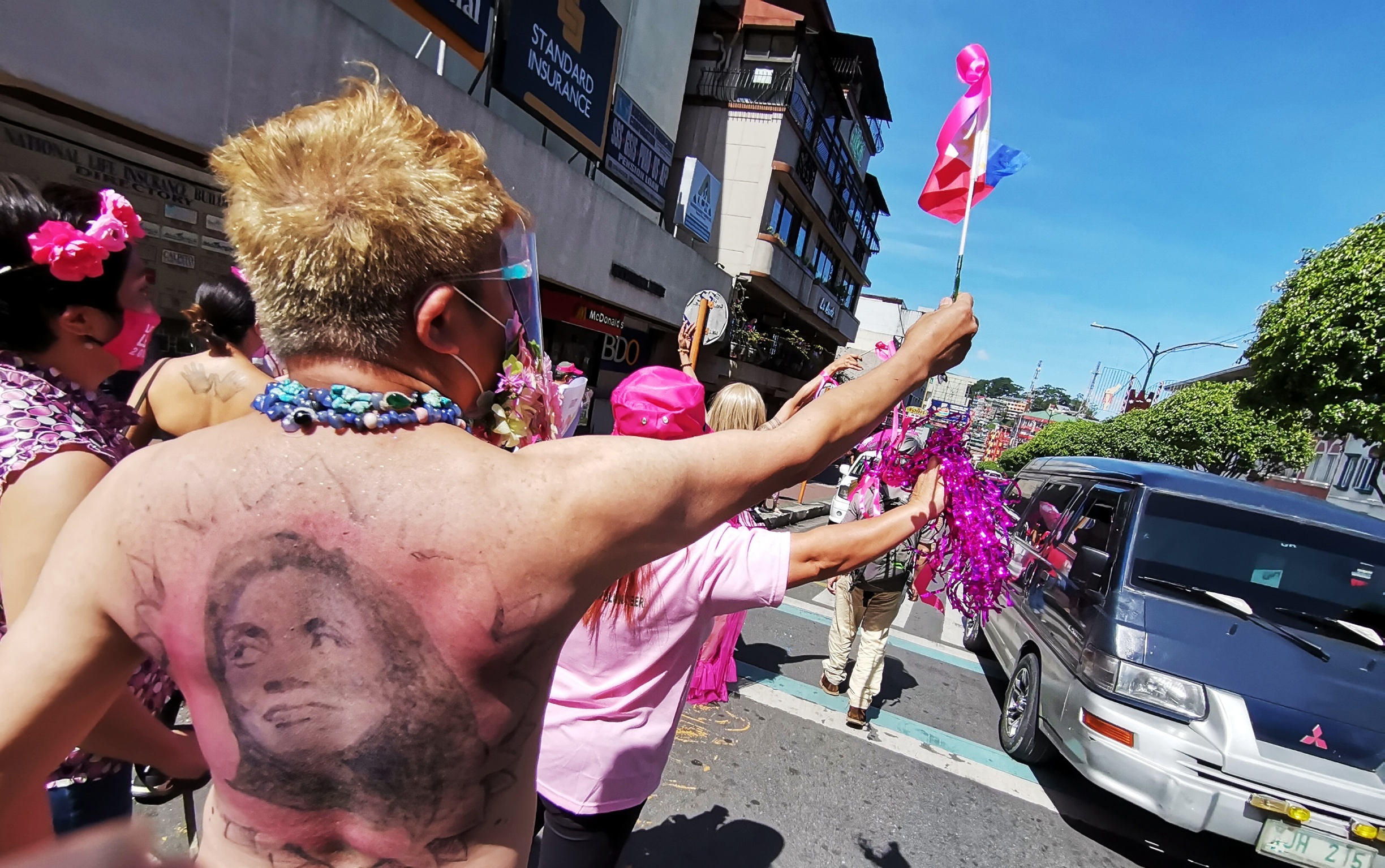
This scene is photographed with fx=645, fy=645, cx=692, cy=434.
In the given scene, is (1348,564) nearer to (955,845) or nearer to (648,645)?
(955,845)

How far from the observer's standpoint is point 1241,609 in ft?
11.8

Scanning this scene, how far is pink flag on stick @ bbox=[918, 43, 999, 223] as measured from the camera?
6.74ft

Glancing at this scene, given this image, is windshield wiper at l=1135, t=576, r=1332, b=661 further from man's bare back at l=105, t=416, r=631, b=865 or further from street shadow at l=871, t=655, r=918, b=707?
man's bare back at l=105, t=416, r=631, b=865

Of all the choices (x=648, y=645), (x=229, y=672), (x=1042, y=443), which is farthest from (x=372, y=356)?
(x=1042, y=443)

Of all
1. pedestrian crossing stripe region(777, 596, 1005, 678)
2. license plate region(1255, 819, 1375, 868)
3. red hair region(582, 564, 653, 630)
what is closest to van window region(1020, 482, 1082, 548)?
pedestrian crossing stripe region(777, 596, 1005, 678)

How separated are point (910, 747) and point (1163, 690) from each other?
1626mm

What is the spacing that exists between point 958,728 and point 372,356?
5.17m

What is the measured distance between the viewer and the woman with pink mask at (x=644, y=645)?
5.66ft

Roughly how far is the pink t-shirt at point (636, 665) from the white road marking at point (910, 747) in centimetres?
305

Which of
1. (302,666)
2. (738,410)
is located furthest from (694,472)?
(738,410)

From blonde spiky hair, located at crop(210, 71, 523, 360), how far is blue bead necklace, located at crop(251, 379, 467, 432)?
0.22 feet

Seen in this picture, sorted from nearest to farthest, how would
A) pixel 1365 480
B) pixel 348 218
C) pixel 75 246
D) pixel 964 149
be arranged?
pixel 348 218 < pixel 75 246 < pixel 964 149 < pixel 1365 480

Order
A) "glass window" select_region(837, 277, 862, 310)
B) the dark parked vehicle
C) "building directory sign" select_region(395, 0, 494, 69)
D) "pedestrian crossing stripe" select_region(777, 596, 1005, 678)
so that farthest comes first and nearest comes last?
"glass window" select_region(837, 277, 862, 310), "building directory sign" select_region(395, 0, 494, 69), "pedestrian crossing stripe" select_region(777, 596, 1005, 678), the dark parked vehicle

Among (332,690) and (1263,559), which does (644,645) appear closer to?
(332,690)
